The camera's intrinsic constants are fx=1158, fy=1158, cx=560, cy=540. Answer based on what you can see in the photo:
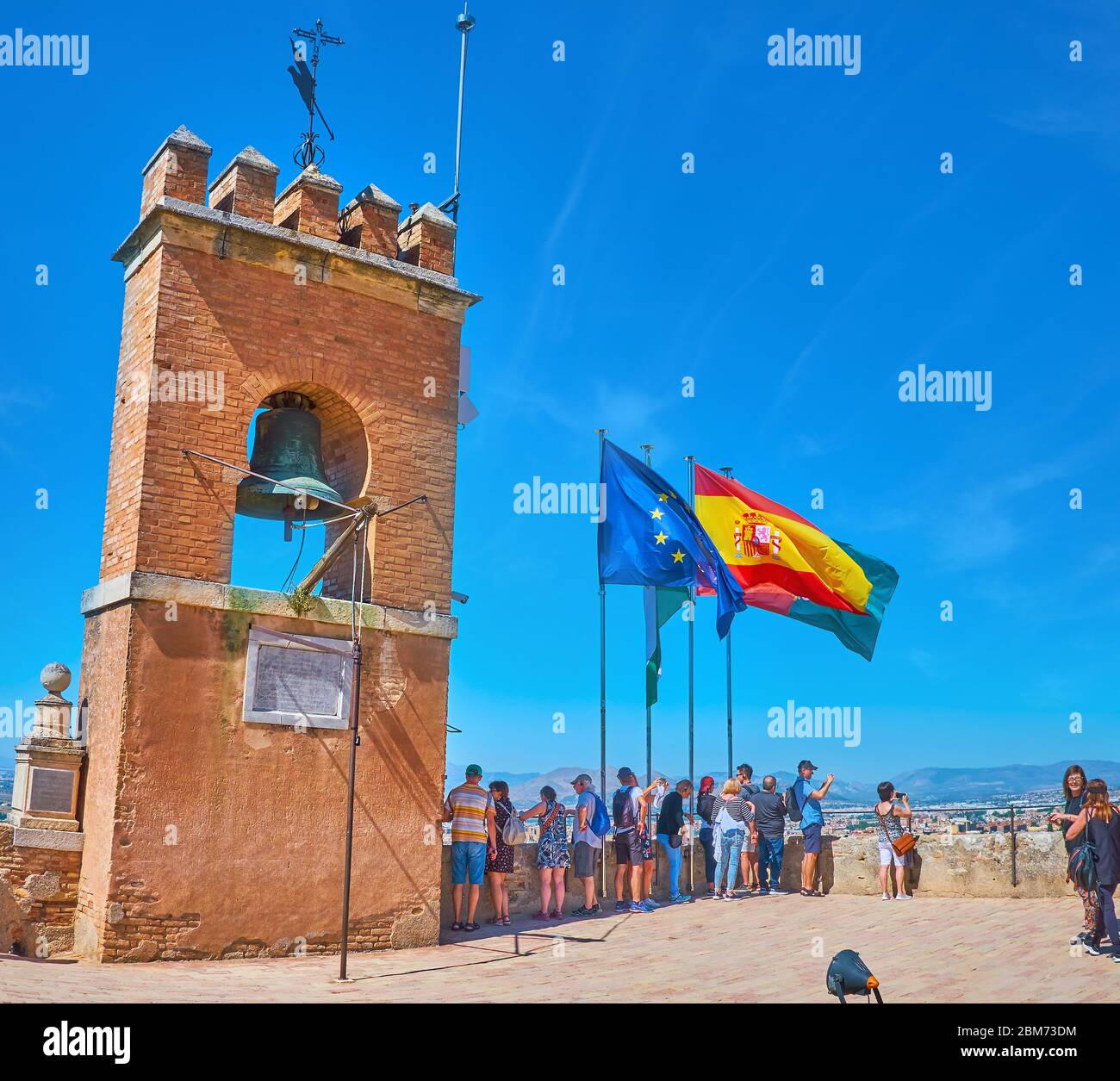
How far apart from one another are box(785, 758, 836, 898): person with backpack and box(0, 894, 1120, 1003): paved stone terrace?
1151 mm

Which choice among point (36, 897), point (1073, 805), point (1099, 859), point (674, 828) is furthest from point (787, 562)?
point (36, 897)

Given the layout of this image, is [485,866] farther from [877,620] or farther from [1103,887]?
[877,620]

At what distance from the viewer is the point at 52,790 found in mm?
11156

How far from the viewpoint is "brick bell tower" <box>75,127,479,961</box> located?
1077 cm

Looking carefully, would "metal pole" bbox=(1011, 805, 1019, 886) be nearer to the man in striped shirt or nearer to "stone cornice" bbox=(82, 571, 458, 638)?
the man in striped shirt

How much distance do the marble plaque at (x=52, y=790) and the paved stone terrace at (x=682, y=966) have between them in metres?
1.53

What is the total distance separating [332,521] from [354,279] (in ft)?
8.77

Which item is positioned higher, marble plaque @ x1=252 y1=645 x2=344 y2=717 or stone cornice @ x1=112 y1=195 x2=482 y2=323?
stone cornice @ x1=112 y1=195 x2=482 y2=323

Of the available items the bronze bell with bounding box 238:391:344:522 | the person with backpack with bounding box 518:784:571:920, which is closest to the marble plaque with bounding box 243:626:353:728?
the bronze bell with bounding box 238:391:344:522

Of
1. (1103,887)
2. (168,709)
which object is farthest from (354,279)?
(1103,887)

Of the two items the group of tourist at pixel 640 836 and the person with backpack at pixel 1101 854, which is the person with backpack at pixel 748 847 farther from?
the person with backpack at pixel 1101 854

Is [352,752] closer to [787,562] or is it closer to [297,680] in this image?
[297,680]
